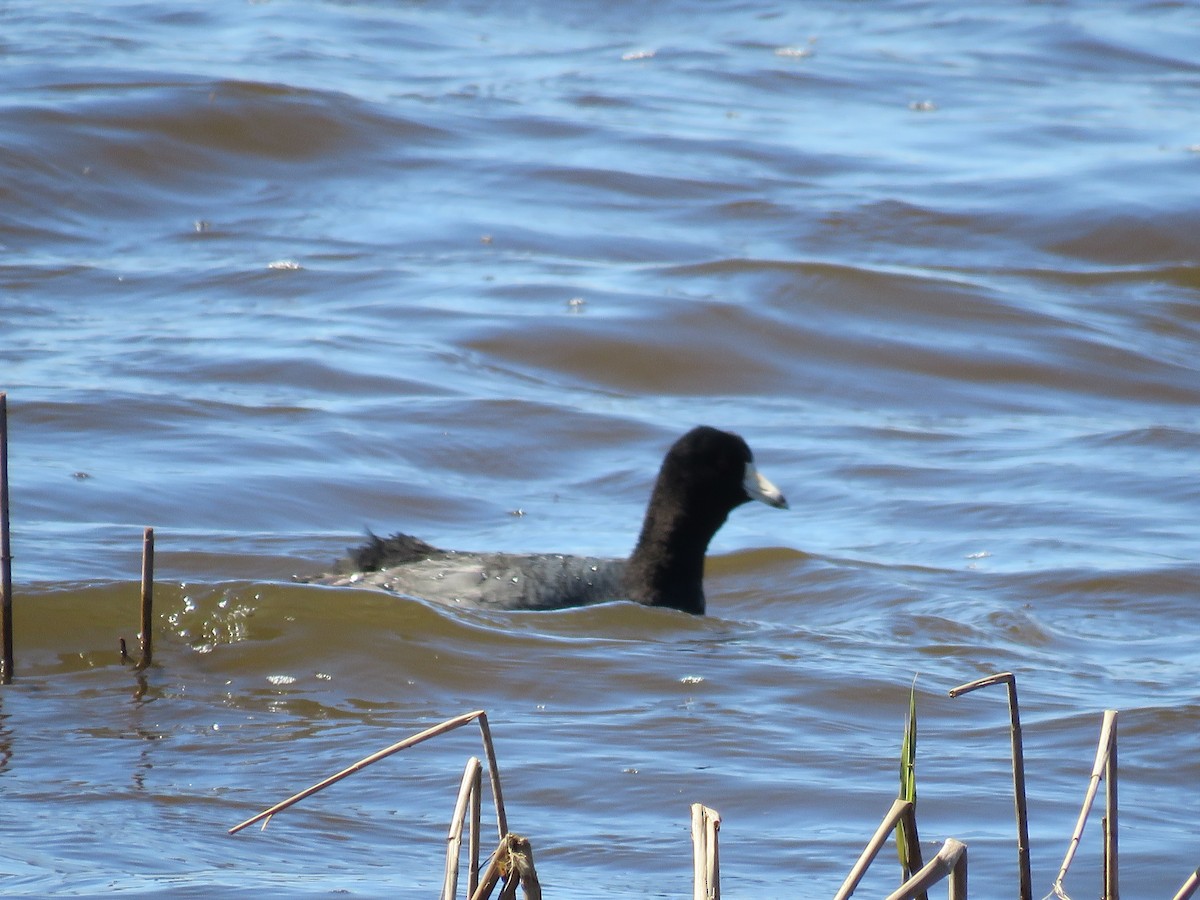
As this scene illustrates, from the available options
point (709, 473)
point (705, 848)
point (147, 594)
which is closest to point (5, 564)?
point (147, 594)

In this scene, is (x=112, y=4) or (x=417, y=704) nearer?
(x=417, y=704)

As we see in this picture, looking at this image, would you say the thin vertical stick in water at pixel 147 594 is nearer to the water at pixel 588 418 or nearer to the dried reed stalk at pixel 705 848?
the water at pixel 588 418

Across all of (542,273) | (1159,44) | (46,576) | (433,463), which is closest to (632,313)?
(542,273)

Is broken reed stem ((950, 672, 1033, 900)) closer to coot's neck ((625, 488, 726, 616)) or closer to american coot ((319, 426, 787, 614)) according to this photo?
american coot ((319, 426, 787, 614))

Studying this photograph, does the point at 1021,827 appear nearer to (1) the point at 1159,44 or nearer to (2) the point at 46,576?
(2) the point at 46,576

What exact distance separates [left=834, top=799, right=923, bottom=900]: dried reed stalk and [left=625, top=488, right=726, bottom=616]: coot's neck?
5176 mm

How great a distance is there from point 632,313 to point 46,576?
6399 millimetres

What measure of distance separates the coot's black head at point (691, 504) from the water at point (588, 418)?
0.33m

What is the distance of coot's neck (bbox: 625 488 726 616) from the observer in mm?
8414

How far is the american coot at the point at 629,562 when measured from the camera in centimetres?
805

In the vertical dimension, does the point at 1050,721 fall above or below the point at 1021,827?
below

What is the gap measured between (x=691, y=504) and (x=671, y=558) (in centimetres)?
34

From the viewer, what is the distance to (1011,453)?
11.1m

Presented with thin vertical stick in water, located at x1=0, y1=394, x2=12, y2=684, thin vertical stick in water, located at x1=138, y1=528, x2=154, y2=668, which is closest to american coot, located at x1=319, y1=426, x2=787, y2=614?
thin vertical stick in water, located at x1=138, y1=528, x2=154, y2=668
